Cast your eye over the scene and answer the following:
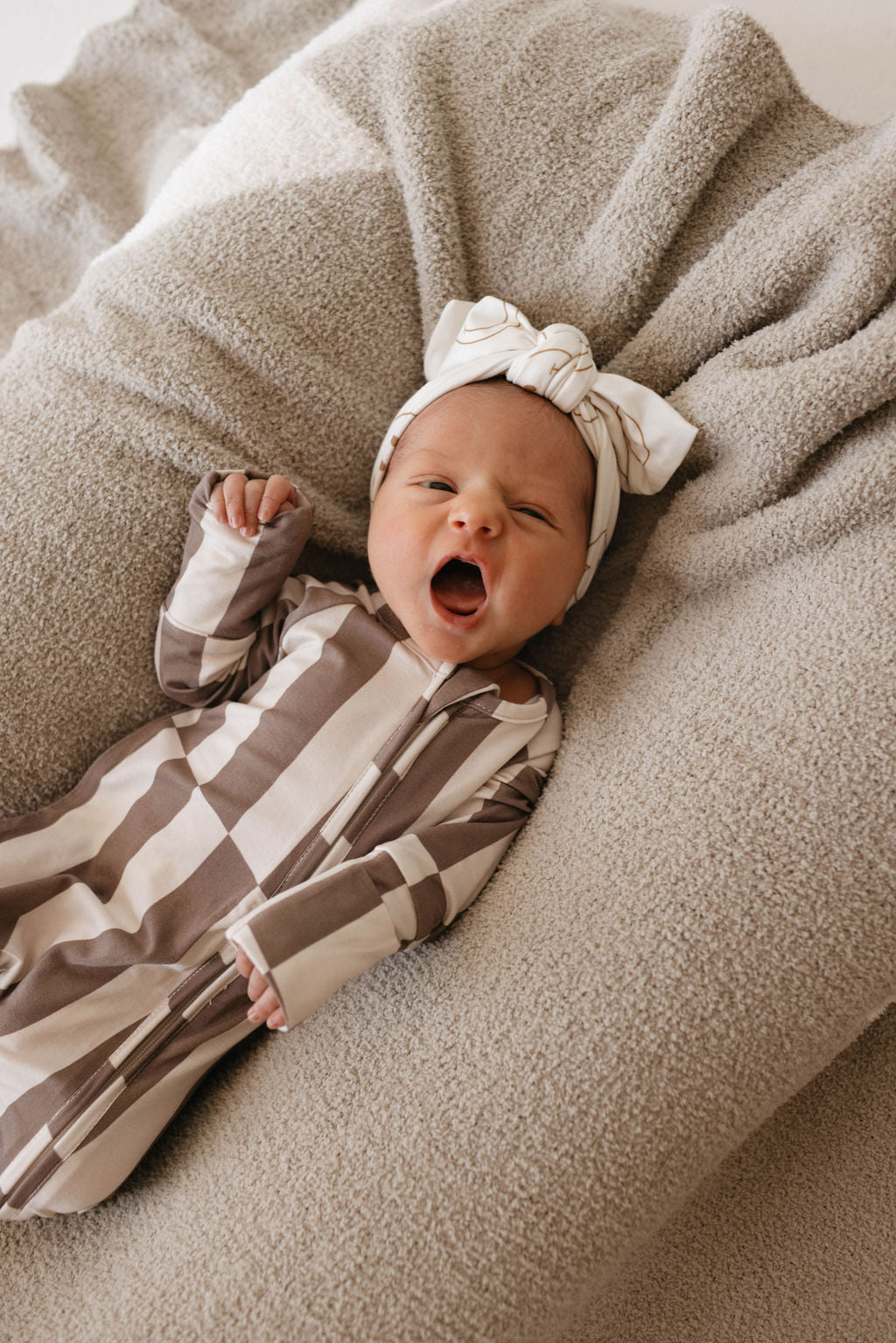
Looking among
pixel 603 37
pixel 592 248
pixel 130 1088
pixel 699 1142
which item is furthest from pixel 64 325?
pixel 699 1142

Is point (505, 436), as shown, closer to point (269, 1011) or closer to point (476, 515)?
point (476, 515)

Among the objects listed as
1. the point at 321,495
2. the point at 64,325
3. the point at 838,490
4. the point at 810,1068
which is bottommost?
the point at 810,1068

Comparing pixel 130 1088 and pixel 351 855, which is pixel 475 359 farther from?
pixel 130 1088

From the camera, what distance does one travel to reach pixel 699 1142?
2.58 feet

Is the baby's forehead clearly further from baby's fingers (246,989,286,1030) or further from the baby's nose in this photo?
baby's fingers (246,989,286,1030)

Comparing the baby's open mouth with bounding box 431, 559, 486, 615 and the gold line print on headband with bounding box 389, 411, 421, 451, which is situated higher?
the gold line print on headband with bounding box 389, 411, 421, 451

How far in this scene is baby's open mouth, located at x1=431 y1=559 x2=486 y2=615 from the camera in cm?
98

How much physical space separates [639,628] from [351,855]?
43 cm

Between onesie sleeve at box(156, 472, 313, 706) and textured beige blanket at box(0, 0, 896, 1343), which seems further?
onesie sleeve at box(156, 472, 313, 706)

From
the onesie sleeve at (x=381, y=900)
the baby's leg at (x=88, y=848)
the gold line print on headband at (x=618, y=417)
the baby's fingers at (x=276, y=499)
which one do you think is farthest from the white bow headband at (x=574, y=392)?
the baby's leg at (x=88, y=848)

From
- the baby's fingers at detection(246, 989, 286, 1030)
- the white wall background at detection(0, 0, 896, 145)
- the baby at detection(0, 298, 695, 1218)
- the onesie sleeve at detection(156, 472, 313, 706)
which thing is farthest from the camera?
the white wall background at detection(0, 0, 896, 145)

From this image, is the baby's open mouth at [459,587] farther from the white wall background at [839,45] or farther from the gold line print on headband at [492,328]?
the white wall background at [839,45]

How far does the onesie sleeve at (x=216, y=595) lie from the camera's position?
3.27 feet

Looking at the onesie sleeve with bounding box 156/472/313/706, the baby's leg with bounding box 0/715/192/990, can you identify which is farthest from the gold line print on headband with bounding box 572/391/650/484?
the baby's leg with bounding box 0/715/192/990
